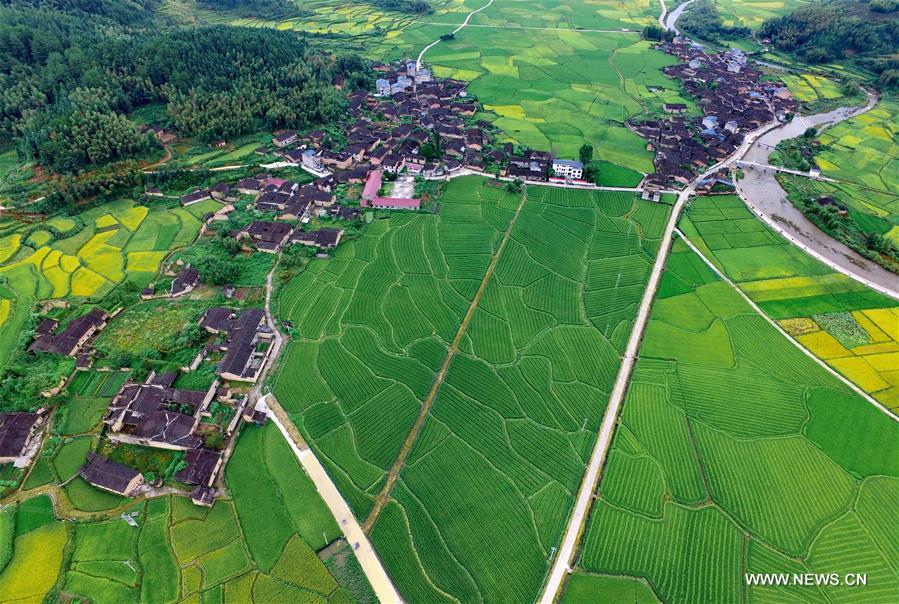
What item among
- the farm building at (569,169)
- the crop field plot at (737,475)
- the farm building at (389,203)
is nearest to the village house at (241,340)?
the farm building at (389,203)

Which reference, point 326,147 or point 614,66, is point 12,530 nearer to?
point 326,147

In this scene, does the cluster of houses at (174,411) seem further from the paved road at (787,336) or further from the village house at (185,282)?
the paved road at (787,336)

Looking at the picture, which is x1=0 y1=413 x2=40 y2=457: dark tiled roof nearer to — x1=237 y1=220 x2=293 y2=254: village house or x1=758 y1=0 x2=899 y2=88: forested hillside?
x1=237 y1=220 x2=293 y2=254: village house

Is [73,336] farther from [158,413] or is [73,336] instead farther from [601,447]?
[601,447]

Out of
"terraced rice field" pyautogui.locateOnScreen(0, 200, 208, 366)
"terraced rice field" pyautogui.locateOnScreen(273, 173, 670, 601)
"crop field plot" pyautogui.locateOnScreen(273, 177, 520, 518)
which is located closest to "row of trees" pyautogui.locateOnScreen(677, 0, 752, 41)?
"terraced rice field" pyautogui.locateOnScreen(273, 173, 670, 601)

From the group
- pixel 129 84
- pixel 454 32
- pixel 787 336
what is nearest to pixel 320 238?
pixel 787 336

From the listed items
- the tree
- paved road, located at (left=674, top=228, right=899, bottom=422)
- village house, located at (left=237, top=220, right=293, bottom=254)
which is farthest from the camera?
the tree

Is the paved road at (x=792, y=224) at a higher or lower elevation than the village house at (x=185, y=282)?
higher

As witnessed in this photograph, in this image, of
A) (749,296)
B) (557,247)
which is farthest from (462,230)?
(749,296)
